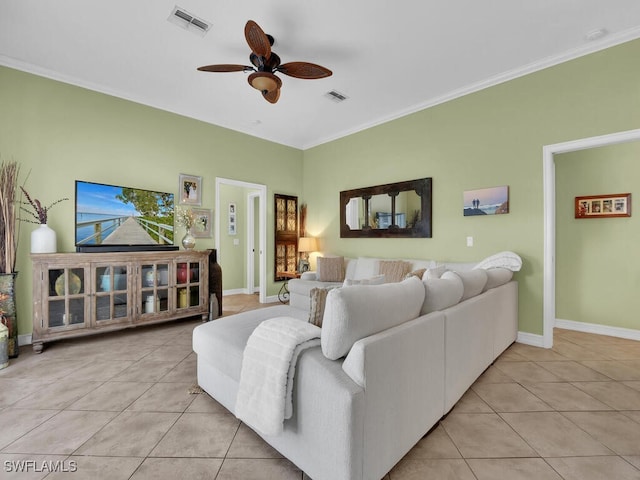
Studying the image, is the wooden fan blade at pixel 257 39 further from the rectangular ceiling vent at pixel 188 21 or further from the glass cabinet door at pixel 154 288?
the glass cabinet door at pixel 154 288

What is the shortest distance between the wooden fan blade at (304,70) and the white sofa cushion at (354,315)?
2068 millimetres

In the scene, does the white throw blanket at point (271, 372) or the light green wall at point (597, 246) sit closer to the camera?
the white throw blanket at point (271, 372)

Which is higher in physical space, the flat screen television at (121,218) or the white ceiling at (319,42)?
the white ceiling at (319,42)

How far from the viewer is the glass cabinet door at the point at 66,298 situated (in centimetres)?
303

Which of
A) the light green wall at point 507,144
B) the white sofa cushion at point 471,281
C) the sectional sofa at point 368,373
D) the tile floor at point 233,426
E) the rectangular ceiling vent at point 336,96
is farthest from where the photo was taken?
the rectangular ceiling vent at point 336,96

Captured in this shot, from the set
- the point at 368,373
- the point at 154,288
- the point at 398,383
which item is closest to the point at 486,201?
the point at 398,383

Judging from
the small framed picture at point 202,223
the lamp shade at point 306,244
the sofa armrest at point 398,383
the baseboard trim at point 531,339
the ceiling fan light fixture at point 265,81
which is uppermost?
the ceiling fan light fixture at point 265,81

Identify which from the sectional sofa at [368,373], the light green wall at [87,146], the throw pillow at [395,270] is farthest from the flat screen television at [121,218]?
the throw pillow at [395,270]

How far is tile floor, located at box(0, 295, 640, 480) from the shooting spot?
149cm

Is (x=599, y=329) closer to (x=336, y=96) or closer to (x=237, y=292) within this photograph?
(x=336, y=96)

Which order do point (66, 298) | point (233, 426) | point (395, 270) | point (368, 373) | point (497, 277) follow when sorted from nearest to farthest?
point (368, 373) < point (233, 426) < point (497, 277) < point (66, 298) < point (395, 270)

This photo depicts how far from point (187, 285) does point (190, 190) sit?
1436mm

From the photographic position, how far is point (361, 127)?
495 centimetres

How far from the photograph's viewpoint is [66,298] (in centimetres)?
309
